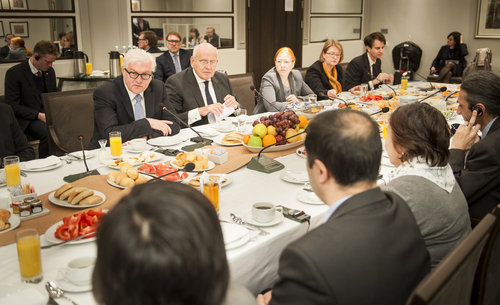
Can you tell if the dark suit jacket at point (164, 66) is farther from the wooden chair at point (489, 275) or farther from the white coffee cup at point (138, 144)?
the wooden chair at point (489, 275)

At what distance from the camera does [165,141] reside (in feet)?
9.59

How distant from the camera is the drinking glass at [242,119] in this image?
10.4ft

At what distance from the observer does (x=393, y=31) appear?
962 cm

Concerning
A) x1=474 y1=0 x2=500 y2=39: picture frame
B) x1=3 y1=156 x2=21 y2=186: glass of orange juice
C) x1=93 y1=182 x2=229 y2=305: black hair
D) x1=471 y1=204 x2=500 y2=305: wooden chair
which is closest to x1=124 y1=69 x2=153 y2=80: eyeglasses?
x1=3 y1=156 x2=21 y2=186: glass of orange juice

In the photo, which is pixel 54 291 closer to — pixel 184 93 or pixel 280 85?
pixel 184 93

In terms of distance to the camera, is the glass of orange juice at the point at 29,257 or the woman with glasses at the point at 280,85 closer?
the glass of orange juice at the point at 29,257

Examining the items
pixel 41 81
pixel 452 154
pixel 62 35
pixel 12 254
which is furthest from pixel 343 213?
pixel 62 35

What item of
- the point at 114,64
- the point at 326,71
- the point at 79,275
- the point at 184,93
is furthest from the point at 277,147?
the point at 114,64

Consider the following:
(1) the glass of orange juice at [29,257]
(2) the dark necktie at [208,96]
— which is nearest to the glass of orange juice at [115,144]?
(1) the glass of orange juice at [29,257]

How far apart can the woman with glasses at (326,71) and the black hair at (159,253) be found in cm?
410

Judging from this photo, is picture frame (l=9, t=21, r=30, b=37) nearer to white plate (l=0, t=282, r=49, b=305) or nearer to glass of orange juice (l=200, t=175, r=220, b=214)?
glass of orange juice (l=200, t=175, r=220, b=214)

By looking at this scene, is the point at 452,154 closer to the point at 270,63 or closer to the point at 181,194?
the point at 181,194

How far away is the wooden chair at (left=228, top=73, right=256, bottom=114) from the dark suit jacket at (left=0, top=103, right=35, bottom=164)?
1918 mm

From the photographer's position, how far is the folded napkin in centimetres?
162
